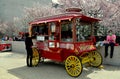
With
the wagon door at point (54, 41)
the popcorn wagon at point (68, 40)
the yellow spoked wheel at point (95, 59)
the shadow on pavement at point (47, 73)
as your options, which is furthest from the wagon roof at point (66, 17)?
the shadow on pavement at point (47, 73)

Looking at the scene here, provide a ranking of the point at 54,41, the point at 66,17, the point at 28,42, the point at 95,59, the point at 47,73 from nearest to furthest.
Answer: the point at 66,17, the point at 47,73, the point at 54,41, the point at 95,59, the point at 28,42

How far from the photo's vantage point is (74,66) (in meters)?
7.55

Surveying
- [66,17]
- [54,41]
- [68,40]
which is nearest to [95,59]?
[68,40]

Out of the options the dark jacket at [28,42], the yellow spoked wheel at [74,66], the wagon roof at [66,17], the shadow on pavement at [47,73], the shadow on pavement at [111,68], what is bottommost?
the shadow on pavement at [47,73]

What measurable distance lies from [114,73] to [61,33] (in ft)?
9.59

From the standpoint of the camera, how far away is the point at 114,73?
8148 millimetres

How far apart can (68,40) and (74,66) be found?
1236 mm

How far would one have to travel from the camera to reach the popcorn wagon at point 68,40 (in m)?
7.79

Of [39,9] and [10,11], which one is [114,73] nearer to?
[39,9]

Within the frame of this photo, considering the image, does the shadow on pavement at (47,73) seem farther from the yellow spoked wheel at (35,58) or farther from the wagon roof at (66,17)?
the wagon roof at (66,17)

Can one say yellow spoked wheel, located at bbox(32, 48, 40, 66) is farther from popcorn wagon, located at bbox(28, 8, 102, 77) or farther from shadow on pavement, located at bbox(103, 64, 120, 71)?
shadow on pavement, located at bbox(103, 64, 120, 71)

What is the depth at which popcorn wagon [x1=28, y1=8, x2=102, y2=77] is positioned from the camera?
7.79 m

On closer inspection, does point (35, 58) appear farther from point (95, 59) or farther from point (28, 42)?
point (95, 59)

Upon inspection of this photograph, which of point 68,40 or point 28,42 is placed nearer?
point 68,40
